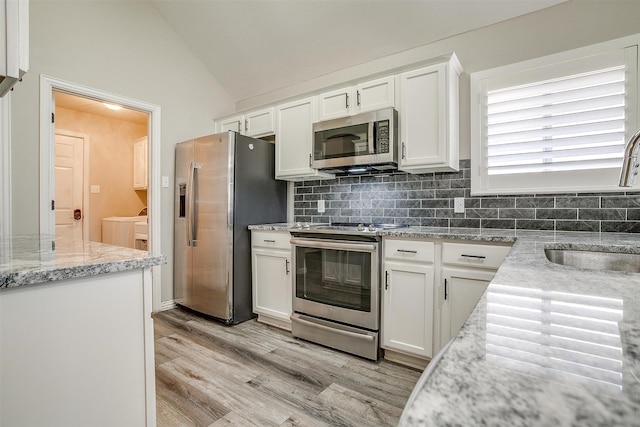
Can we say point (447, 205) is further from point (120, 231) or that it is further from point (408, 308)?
point (120, 231)

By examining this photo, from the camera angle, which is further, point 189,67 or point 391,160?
point 189,67

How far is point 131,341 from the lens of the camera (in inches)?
40.6

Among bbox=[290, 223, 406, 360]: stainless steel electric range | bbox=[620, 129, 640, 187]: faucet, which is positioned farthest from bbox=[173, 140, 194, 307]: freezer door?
bbox=[620, 129, 640, 187]: faucet

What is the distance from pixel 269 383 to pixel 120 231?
11.7 feet

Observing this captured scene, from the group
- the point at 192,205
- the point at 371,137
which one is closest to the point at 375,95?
the point at 371,137

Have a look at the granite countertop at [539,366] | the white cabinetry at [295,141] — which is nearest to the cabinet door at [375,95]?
the white cabinetry at [295,141]

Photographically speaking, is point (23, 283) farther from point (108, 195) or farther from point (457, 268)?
point (108, 195)

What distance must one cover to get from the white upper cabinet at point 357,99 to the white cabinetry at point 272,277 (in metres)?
1.14

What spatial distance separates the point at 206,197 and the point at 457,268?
7.36 feet

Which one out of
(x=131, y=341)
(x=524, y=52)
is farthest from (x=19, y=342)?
(x=524, y=52)

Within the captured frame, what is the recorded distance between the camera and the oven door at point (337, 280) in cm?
222

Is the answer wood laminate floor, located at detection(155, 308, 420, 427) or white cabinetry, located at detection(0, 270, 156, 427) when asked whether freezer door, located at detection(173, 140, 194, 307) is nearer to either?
wood laminate floor, located at detection(155, 308, 420, 427)

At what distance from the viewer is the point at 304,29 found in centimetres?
293

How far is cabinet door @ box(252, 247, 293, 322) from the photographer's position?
2.76 meters
